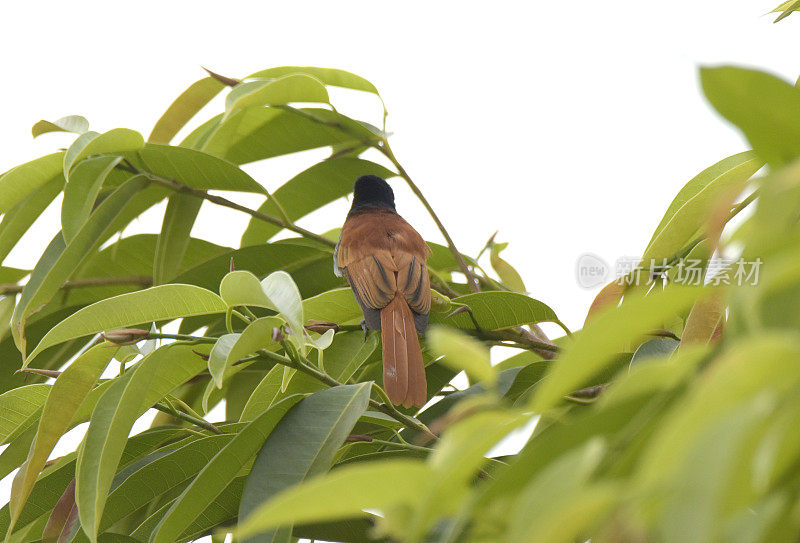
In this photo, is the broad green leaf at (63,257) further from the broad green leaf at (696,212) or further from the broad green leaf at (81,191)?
the broad green leaf at (696,212)

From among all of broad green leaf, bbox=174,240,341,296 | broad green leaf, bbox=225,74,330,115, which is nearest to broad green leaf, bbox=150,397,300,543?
broad green leaf, bbox=225,74,330,115

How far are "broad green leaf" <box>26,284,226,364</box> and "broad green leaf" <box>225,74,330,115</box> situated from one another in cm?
45

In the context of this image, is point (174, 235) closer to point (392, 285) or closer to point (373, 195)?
point (392, 285)

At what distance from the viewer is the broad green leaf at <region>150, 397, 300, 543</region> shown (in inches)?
47.8

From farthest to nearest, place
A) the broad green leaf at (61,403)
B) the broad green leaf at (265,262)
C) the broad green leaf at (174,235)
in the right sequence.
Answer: the broad green leaf at (265,262)
the broad green leaf at (174,235)
the broad green leaf at (61,403)

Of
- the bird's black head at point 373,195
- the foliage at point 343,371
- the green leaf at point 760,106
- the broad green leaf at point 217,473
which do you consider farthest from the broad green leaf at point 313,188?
the green leaf at point 760,106

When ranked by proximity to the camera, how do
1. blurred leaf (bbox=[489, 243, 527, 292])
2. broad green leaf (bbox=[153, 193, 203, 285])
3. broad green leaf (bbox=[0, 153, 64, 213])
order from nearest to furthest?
broad green leaf (bbox=[0, 153, 64, 213])
broad green leaf (bbox=[153, 193, 203, 285])
blurred leaf (bbox=[489, 243, 527, 292])

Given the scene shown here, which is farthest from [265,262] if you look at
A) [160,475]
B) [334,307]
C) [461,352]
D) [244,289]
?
[461,352]

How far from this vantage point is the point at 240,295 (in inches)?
42.9

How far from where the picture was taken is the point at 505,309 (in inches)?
62.3

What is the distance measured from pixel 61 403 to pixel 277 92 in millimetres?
735

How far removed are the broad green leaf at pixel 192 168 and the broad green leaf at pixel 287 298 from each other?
0.71 m

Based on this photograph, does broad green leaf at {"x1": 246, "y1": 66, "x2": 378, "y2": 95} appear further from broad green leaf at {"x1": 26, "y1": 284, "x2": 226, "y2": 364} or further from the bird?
broad green leaf at {"x1": 26, "y1": 284, "x2": 226, "y2": 364}

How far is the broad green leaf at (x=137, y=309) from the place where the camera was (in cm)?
124
